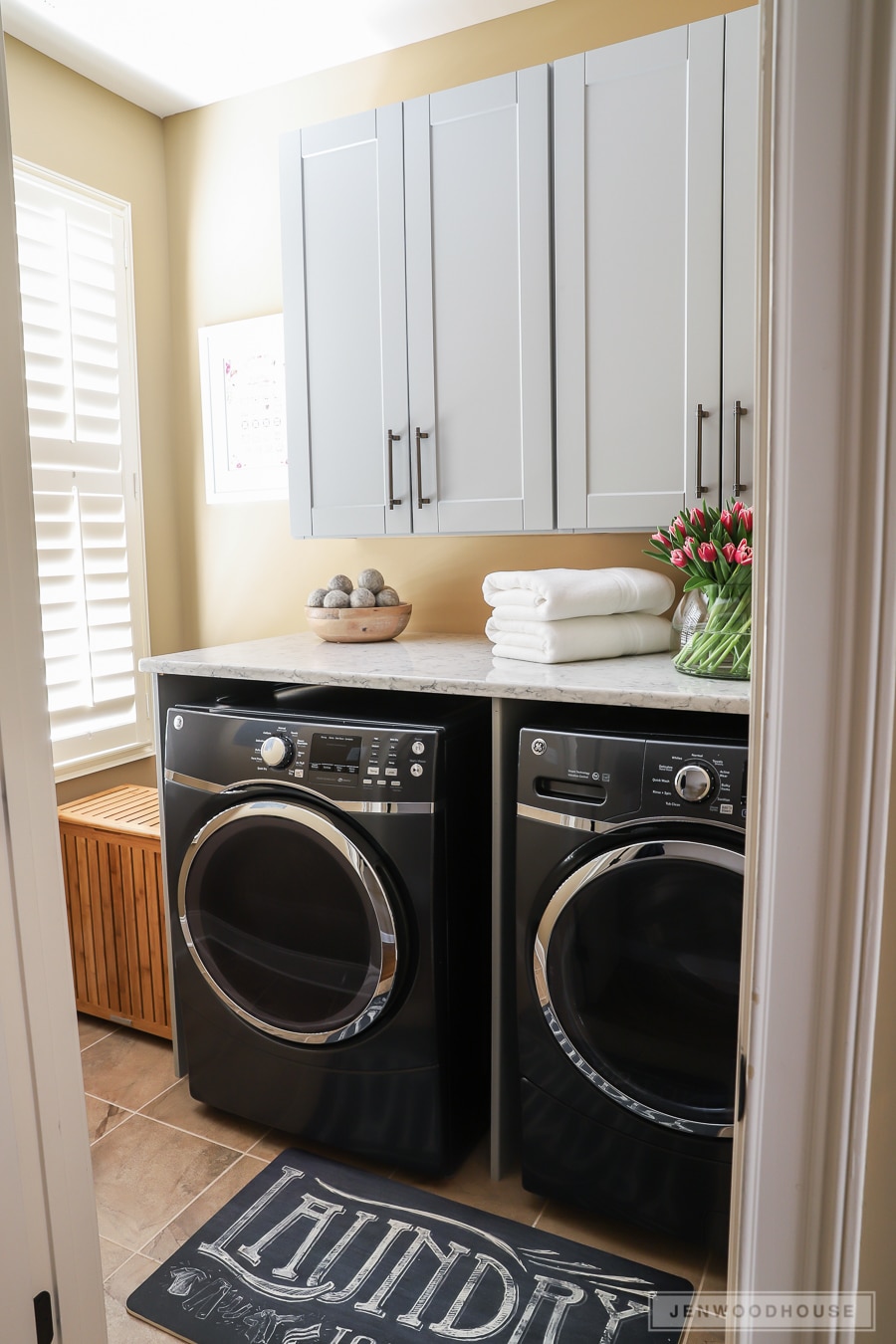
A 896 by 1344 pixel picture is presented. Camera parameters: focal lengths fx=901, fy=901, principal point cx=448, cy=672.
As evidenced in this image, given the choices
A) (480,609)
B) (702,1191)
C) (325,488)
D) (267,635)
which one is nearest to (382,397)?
(325,488)

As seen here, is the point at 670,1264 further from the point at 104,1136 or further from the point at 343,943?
the point at 104,1136

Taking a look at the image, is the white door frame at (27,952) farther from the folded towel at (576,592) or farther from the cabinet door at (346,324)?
the cabinet door at (346,324)

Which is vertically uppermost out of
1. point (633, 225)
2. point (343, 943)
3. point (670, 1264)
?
point (633, 225)

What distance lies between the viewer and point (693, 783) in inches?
56.7

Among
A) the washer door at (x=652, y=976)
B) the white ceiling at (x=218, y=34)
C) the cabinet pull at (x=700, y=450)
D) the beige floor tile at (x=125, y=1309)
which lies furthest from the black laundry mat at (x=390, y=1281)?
the white ceiling at (x=218, y=34)

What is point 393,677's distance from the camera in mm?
1737

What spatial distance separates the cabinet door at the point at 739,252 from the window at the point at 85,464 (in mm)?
1727

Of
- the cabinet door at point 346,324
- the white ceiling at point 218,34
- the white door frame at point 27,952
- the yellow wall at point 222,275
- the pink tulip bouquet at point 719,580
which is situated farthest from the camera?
the yellow wall at point 222,275

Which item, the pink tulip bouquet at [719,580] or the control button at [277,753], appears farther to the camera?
the control button at [277,753]

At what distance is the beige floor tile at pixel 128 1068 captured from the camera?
2.11m

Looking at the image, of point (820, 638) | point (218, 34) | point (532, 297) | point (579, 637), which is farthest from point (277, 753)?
point (218, 34)

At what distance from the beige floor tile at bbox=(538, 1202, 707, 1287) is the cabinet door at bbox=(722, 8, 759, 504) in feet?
4.57

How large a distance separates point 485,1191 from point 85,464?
2.13 metres

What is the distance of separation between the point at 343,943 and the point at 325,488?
110 cm
